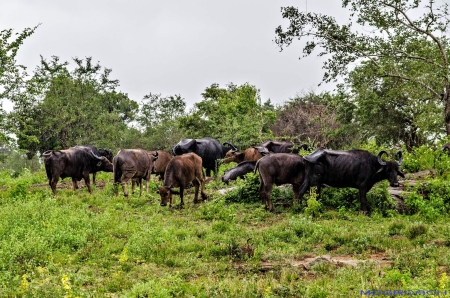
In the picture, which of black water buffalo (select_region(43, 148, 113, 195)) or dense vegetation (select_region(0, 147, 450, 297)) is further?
black water buffalo (select_region(43, 148, 113, 195))

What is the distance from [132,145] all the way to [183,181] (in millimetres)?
30304

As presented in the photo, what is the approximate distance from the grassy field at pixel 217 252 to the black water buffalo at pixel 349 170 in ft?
2.82

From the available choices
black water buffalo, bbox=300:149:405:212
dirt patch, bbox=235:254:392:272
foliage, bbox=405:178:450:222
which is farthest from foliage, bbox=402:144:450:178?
dirt patch, bbox=235:254:392:272

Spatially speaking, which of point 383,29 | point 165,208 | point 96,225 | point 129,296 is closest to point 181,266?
point 129,296

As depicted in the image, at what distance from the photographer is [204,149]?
776 inches

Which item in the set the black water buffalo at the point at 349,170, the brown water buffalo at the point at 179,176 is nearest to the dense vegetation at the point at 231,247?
the black water buffalo at the point at 349,170

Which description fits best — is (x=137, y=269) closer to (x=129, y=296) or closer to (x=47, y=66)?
(x=129, y=296)

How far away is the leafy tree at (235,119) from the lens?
2752 cm

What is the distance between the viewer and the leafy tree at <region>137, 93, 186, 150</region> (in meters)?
42.6

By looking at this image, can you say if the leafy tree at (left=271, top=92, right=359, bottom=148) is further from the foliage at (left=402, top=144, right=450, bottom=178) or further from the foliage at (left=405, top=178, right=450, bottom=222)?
the foliage at (left=405, top=178, right=450, bottom=222)

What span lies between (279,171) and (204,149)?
294 inches

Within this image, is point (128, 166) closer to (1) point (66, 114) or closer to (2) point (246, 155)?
(2) point (246, 155)

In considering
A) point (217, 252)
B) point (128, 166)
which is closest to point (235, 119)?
point (128, 166)

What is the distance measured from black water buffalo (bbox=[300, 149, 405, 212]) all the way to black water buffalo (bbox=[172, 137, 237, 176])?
25.0ft
